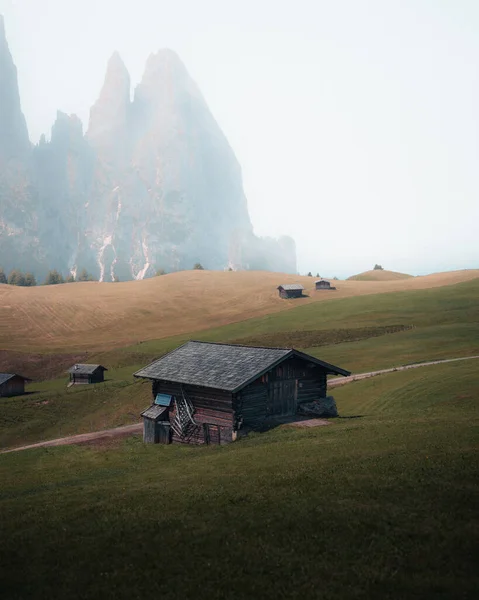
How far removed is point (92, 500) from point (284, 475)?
7010mm

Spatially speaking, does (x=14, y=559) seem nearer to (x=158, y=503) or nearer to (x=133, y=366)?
(x=158, y=503)

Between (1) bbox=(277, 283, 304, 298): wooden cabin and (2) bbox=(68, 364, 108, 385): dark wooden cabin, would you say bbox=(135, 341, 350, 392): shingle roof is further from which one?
(1) bbox=(277, 283, 304, 298): wooden cabin

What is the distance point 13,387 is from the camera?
72.6m

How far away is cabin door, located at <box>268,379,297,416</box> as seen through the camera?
40.8 meters

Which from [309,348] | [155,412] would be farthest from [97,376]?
[155,412]

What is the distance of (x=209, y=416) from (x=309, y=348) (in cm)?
3720

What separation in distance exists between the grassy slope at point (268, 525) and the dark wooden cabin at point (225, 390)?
Result: 28.4 ft

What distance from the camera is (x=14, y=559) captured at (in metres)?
16.8

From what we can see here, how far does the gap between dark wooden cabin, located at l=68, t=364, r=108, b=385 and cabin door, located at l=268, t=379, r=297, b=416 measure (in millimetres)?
38715

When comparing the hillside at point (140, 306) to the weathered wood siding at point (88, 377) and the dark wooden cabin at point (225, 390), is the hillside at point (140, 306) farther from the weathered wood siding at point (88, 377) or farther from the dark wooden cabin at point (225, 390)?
the dark wooden cabin at point (225, 390)

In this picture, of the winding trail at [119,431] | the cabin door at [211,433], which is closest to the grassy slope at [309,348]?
the winding trail at [119,431]

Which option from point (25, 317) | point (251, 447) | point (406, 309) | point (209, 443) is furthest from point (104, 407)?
point (25, 317)

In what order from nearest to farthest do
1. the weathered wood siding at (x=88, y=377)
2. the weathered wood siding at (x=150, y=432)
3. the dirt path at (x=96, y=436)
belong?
the weathered wood siding at (x=150, y=432), the dirt path at (x=96, y=436), the weathered wood siding at (x=88, y=377)

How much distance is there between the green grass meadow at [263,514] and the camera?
14570 mm
